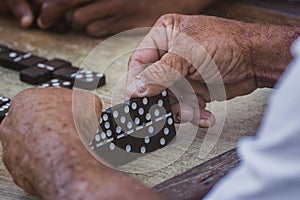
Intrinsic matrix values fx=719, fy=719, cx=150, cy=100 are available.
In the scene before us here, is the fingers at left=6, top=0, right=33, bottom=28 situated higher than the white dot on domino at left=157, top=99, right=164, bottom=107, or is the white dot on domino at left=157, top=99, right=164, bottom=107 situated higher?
the white dot on domino at left=157, top=99, right=164, bottom=107

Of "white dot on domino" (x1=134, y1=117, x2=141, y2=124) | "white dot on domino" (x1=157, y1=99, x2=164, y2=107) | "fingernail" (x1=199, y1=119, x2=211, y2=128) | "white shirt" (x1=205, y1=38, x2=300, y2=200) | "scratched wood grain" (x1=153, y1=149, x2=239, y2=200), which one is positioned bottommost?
"fingernail" (x1=199, y1=119, x2=211, y2=128)

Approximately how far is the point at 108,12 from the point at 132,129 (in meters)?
1.08

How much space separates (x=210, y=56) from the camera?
65.2 inches

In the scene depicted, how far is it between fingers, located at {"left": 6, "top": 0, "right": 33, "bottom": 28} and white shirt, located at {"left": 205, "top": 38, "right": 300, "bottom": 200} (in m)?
1.72

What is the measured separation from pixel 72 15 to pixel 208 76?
99cm

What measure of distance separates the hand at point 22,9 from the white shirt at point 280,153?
5.63 feet

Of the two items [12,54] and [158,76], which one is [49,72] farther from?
[158,76]

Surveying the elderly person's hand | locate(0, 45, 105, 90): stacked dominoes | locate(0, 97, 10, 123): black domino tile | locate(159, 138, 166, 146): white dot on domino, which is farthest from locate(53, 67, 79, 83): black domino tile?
locate(159, 138, 166, 146): white dot on domino

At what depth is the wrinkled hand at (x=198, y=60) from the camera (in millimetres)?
1646

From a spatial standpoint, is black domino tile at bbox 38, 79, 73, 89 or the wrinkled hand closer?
the wrinkled hand

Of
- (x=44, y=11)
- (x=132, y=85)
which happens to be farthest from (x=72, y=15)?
(x=132, y=85)

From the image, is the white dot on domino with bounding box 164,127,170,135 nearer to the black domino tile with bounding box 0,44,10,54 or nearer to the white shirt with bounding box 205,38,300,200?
the white shirt with bounding box 205,38,300,200

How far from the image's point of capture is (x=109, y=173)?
47.8 inches

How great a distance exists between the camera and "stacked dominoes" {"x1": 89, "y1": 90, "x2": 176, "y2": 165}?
1490mm
